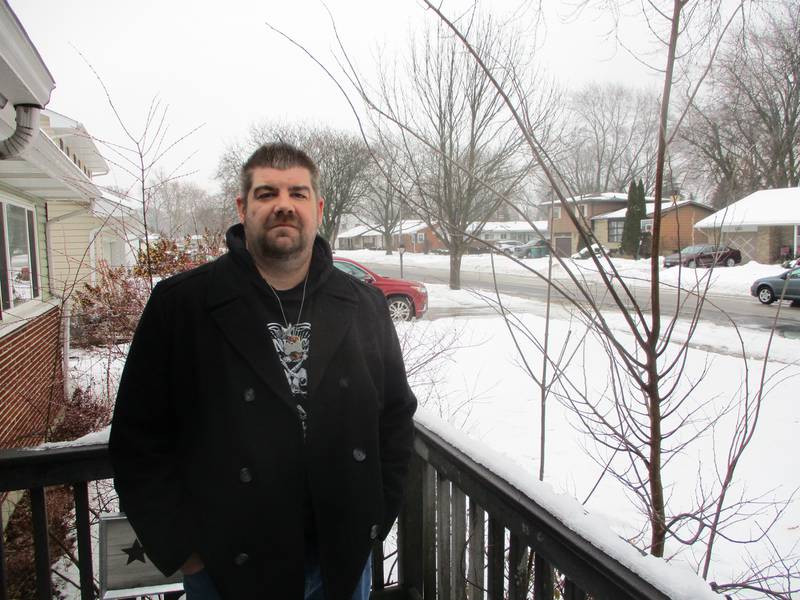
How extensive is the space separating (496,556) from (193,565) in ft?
2.80

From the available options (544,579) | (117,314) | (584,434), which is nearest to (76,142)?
(117,314)

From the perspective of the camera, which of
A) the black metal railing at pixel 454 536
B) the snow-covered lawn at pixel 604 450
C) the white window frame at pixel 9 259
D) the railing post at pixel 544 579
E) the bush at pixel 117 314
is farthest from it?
the white window frame at pixel 9 259

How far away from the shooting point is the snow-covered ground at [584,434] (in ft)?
12.1

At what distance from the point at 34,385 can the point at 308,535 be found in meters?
6.10

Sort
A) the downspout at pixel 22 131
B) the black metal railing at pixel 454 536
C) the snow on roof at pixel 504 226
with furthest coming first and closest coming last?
the snow on roof at pixel 504 226 → the downspout at pixel 22 131 → the black metal railing at pixel 454 536

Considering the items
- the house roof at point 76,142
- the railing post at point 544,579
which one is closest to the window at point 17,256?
the railing post at point 544,579

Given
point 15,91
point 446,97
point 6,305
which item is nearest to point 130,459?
point 15,91

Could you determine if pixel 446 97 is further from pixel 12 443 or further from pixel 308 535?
pixel 308 535

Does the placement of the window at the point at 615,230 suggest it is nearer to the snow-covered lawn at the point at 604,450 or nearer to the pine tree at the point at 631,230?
the pine tree at the point at 631,230

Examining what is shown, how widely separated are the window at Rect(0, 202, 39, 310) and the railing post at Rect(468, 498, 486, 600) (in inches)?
218

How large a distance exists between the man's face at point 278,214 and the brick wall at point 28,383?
3.69 meters

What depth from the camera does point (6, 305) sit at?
5.56 m

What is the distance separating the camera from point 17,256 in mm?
6145

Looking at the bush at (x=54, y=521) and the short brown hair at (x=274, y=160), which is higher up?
the short brown hair at (x=274, y=160)
